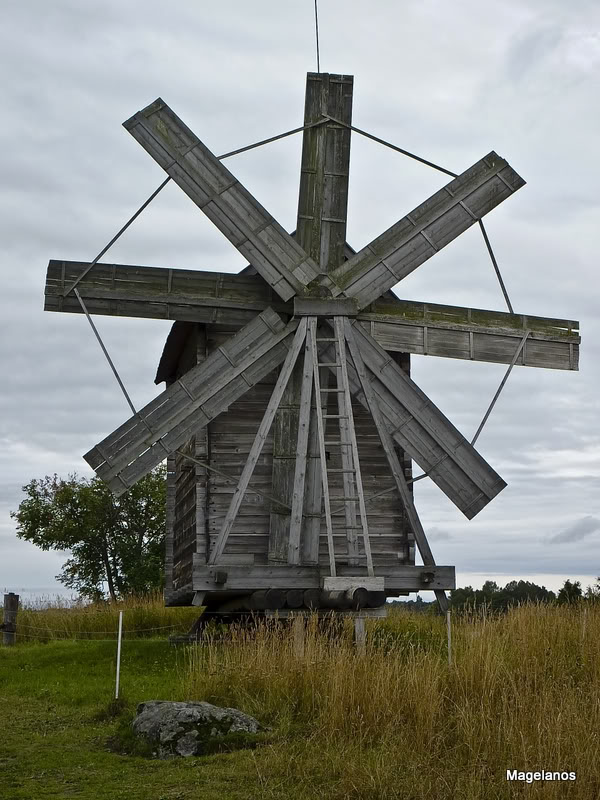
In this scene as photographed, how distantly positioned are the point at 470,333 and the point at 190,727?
8.24m

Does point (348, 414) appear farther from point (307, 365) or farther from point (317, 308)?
point (317, 308)

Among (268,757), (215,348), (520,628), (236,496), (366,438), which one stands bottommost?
(268,757)

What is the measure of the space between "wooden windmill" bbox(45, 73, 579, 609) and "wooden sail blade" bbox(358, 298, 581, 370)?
1.0 inches

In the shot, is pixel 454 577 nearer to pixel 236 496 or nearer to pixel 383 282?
pixel 236 496

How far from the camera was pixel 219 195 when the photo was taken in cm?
1532

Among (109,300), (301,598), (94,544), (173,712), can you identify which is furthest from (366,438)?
(94,544)

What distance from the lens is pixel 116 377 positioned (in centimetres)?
1407

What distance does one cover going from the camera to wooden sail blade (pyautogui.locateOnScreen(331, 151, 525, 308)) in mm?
15438

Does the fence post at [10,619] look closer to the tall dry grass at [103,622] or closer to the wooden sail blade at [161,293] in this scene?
the tall dry grass at [103,622]

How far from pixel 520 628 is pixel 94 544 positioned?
19.6 m

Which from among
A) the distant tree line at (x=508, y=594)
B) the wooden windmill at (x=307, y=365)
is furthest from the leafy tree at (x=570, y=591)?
the wooden windmill at (x=307, y=365)

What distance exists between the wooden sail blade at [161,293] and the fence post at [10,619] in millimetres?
7895

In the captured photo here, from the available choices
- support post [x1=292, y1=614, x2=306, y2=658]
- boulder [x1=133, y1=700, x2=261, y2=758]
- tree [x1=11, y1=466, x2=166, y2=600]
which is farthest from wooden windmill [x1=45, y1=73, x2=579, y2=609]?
tree [x1=11, y1=466, x2=166, y2=600]

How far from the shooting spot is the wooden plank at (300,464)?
14133 mm
